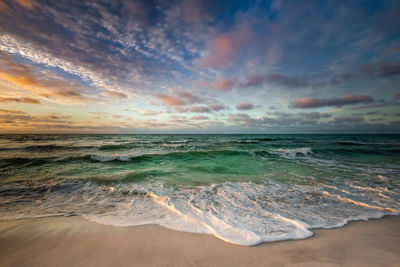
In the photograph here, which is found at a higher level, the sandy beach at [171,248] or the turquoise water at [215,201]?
the sandy beach at [171,248]

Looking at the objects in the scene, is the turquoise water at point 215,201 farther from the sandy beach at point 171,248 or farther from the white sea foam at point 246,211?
the sandy beach at point 171,248

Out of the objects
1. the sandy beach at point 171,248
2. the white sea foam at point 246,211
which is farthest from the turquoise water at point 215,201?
the sandy beach at point 171,248

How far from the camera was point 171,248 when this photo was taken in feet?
8.02

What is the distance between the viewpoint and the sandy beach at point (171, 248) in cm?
217

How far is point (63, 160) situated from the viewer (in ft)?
34.7

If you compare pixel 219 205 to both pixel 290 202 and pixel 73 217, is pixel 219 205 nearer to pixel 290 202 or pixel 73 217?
pixel 290 202

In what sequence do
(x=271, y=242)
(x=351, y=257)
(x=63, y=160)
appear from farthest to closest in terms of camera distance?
(x=63, y=160), (x=271, y=242), (x=351, y=257)

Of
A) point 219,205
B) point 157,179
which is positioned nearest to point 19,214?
point 157,179

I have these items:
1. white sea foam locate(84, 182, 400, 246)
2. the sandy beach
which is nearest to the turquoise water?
white sea foam locate(84, 182, 400, 246)

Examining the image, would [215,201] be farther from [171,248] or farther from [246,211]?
[171,248]

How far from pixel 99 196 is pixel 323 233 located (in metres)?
5.91

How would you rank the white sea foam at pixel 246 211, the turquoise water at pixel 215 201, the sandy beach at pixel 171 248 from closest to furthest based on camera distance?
1. the sandy beach at pixel 171 248
2. the white sea foam at pixel 246 211
3. the turquoise water at pixel 215 201

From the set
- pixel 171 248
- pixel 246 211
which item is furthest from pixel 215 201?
pixel 171 248

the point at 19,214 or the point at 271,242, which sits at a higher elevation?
the point at 271,242
